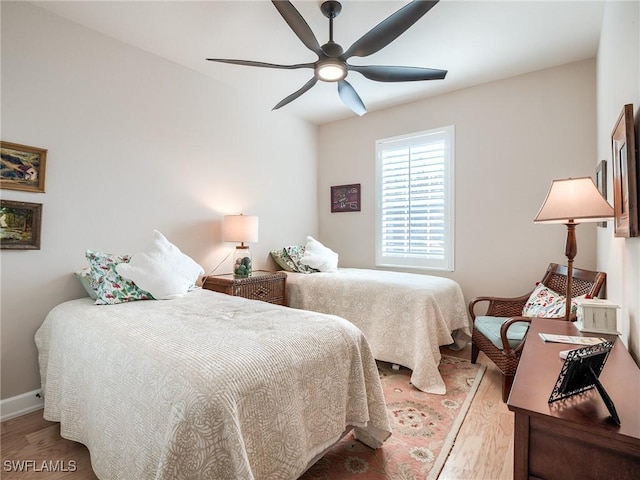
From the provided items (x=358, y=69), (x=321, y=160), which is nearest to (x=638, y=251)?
(x=358, y=69)

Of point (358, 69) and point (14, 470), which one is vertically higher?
point (358, 69)

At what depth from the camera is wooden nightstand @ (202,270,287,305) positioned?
3.00 m

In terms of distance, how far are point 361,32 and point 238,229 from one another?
6.65ft

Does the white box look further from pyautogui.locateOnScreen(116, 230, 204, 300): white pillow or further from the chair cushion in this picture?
pyautogui.locateOnScreen(116, 230, 204, 300): white pillow

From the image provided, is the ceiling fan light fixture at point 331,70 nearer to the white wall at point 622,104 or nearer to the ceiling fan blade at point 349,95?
the ceiling fan blade at point 349,95

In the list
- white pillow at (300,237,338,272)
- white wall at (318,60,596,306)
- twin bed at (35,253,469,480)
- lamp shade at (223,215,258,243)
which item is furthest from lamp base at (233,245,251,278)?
white wall at (318,60,596,306)

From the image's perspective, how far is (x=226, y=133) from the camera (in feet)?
11.4

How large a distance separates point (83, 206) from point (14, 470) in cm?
166

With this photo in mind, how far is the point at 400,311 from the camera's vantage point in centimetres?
276

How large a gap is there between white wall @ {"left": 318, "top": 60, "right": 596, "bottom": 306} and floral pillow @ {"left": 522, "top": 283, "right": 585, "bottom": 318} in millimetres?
502

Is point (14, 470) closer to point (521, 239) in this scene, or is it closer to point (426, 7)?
point (426, 7)

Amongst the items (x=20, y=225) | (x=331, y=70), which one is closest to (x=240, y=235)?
(x=20, y=225)

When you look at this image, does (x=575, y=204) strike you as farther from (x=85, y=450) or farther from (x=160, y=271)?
(x=85, y=450)

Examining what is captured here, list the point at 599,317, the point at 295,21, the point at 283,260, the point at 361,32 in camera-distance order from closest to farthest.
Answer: the point at 599,317
the point at 295,21
the point at 361,32
the point at 283,260
